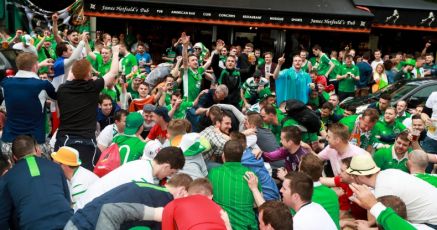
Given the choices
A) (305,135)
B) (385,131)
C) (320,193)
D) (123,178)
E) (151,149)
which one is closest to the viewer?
(123,178)

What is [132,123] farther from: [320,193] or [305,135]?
[305,135]

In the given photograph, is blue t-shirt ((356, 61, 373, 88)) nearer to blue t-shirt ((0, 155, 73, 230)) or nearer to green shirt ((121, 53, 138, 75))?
green shirt ((121, 53, 138, 75))

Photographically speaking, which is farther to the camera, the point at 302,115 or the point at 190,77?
the point at 190,77

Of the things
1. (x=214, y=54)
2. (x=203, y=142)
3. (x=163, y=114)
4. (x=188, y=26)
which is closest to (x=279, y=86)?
(x=214, y=54)

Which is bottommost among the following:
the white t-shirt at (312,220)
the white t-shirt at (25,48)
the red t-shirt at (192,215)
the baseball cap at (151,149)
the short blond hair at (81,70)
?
the white t-shirt at (312,220)

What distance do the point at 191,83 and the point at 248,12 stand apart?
7.58 meters

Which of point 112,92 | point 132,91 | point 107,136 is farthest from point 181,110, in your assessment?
point 107,136

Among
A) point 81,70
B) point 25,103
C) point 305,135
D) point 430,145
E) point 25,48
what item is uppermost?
point 81,70

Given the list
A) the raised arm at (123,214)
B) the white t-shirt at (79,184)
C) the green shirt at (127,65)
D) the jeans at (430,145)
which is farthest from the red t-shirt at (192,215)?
the green shirt at (127,65)

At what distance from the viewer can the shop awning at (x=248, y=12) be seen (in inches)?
631

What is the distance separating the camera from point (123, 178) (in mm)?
4359

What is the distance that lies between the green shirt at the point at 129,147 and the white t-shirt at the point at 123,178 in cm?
106

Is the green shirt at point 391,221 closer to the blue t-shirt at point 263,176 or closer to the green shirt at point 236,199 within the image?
the green shirt at point 236,199

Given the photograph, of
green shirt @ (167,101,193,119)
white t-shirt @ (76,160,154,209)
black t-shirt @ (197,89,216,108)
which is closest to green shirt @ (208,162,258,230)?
white t-shirt @ (76,160,154,209)
